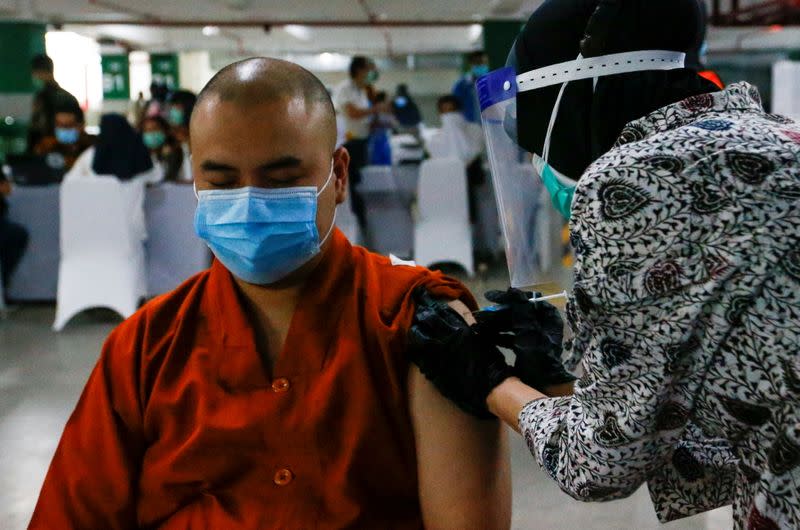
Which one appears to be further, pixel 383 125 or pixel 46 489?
pixel 383 125

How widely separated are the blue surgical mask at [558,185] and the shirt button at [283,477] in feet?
1.94

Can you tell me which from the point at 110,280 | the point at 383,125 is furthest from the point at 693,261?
the point at 383,125

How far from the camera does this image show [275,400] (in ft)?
4.47

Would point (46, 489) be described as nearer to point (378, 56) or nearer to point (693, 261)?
point (693, 261)

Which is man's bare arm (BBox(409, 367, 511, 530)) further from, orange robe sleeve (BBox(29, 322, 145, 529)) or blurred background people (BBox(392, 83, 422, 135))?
blurred background people (BBox(392, 83, 422, 135))

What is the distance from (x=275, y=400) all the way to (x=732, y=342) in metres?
0.72

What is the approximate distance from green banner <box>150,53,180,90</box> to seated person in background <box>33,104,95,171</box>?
1187 centimetres

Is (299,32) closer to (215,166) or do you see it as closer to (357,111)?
(357,111)

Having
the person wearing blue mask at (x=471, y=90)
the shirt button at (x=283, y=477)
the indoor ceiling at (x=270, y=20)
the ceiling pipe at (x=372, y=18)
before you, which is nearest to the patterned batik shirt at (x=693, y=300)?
the shirt button at (x=283, y=477)

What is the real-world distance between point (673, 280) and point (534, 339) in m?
0.47

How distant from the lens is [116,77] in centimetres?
1636

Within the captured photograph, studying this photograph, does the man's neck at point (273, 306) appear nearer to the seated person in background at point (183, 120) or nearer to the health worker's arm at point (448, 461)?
the health worker's arm at point (448, 461)

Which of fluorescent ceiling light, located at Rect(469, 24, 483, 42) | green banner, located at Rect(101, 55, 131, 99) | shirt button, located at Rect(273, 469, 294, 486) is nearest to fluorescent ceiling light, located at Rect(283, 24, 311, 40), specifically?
fluorescent ceiling light, located at Rect(469, 24, 483, 42)

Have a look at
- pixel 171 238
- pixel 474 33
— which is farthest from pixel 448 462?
pixel 474 33
